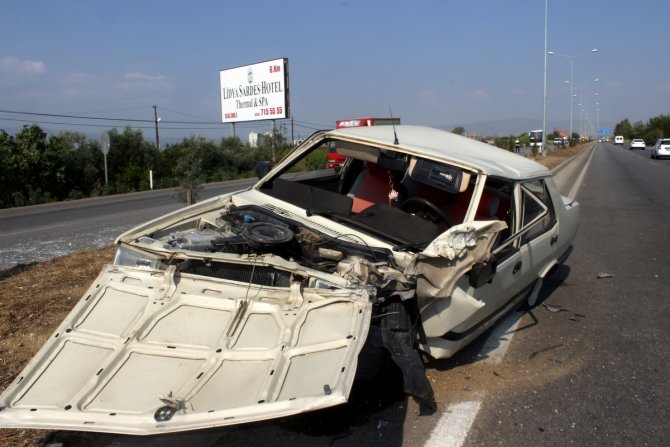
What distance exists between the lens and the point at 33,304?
16.8 ft

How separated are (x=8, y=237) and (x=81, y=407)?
10008 mm

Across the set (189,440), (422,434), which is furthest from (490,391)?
(189,440)

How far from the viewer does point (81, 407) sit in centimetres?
249

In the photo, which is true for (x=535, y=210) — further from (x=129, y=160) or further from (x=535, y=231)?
Result: (x=129, y=160)

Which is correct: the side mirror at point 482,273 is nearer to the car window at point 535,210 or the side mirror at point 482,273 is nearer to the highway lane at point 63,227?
the car window at point 535,210

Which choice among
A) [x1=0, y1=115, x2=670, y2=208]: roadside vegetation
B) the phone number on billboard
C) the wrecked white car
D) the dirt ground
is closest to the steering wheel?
the wrecked white car

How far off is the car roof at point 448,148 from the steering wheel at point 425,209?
1.28 ft

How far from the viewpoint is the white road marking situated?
3024 millimetres

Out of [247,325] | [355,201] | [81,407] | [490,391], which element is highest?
[355,201]

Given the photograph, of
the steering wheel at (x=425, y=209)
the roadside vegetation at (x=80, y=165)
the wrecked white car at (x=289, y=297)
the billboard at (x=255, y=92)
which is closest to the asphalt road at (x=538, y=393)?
the wrecked white car at (x=289, y=297)

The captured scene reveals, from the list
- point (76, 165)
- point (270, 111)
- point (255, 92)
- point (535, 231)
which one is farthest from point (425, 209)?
point (255, 92)

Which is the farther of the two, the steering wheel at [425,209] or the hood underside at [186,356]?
the steering wheel at [425,209]

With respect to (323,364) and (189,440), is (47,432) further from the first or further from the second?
(323,364)

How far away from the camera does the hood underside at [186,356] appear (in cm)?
239
